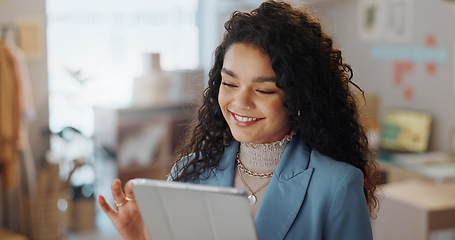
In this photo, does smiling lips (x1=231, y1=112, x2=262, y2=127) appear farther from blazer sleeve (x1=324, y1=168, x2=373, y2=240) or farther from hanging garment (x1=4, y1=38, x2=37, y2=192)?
hanging garment (x1=4, y1=38, x2=37, y2=192)

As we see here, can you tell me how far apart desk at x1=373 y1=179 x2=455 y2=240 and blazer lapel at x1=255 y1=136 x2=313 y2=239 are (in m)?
1.66

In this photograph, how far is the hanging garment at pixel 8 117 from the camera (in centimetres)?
377

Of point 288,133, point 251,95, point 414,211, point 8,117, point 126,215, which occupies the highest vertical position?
point 251,95

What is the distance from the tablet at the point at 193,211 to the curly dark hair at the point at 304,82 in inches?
11.8

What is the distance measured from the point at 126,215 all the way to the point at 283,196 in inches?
13.5

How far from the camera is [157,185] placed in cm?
104

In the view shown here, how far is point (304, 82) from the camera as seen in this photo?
124 cm

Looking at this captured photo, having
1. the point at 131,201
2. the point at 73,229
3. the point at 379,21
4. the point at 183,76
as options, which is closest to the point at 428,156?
the point at 379,21

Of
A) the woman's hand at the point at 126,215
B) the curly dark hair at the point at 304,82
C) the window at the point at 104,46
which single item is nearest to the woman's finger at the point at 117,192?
the woman's hand at the point at 126,215

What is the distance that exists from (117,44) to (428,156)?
10.1 feet

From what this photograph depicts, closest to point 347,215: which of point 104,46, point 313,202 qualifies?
point 313,202

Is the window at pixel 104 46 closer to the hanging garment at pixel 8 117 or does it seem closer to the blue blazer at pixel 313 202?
the hanging garment at pixel 8 117

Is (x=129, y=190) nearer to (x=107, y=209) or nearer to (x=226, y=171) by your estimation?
(x=107, y=209)

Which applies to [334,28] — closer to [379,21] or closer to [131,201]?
[379,21]
